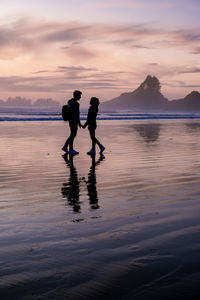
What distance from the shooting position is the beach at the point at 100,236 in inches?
114

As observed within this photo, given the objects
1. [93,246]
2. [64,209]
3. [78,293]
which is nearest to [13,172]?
[64,209]

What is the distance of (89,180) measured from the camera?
7.96 m

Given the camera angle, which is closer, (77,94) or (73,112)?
(77,94)

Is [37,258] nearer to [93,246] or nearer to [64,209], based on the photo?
[93,246]

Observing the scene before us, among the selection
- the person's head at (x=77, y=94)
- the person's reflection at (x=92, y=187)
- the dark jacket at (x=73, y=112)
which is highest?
the person's head at (x=77, y=94)

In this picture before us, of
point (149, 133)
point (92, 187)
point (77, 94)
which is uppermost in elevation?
point (77, 94)

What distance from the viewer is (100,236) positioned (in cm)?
409

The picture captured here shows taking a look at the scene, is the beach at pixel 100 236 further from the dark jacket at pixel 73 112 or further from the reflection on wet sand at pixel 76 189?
the dark jacket at pixel 73 112

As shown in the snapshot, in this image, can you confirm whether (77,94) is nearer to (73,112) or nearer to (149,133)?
(73,112)

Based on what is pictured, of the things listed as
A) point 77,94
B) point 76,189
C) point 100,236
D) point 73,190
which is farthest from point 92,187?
point 77,94

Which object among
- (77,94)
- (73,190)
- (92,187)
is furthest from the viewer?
(77,94)

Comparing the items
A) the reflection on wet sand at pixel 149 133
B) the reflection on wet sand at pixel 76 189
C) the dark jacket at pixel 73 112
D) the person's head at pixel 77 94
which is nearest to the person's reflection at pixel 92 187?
the reflection on wet sand at pixel 76 189

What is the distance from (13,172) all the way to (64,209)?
3.92m

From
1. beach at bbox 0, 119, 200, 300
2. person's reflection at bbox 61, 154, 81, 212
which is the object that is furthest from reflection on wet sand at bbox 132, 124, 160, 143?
beach at bbox 0, 119, 200, 300
